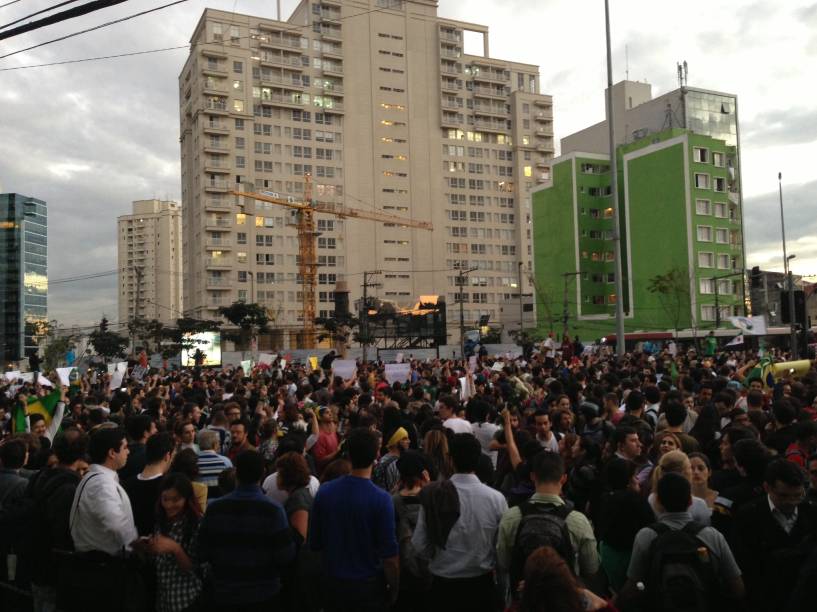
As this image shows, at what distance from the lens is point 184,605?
16.1 ft

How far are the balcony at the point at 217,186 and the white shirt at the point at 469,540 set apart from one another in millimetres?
98021

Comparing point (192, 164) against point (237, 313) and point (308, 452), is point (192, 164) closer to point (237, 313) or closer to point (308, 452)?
point (237, 313)

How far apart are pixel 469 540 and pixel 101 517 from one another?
251 cm

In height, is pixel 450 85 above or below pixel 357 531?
above

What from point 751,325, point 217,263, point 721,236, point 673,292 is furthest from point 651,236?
point 217,263

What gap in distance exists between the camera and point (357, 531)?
4750mm

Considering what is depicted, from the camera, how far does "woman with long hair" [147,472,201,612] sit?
4.88 m

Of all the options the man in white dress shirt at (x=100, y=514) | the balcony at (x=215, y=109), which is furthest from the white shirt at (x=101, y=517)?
the balcony at (x=215, y=109)

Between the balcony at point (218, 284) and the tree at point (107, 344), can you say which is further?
the balcony at point (218, 284)

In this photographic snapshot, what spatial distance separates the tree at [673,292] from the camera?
68.1m

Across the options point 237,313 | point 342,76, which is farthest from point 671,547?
point 342,76

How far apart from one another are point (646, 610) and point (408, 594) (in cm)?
178

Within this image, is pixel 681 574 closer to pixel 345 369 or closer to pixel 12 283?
pixel 345 369

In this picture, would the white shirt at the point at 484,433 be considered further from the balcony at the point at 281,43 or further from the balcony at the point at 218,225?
the balcony at the point at 281,43
